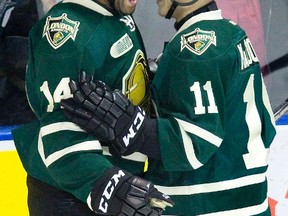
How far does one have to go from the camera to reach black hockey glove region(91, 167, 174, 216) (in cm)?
176

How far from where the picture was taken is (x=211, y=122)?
1856mm

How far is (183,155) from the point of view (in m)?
1.86

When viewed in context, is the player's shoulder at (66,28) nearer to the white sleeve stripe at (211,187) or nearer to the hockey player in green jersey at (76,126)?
the hockey player in green jersey at (76,126)

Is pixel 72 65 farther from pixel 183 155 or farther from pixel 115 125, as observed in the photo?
pixel 183 155

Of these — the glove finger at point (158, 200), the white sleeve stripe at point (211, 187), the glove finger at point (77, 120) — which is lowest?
the white sleeve stripe at point (211, 187)

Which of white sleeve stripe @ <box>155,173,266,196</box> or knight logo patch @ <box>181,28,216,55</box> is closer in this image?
knight logo patch @ <box>181,28,216,55</box>

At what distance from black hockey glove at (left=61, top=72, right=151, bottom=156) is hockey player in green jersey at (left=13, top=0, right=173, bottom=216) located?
3 cm

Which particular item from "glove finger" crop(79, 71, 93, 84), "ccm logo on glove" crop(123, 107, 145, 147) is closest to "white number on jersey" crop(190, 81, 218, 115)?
"ccm logo on glove" crop(123, 107, 145, 147)

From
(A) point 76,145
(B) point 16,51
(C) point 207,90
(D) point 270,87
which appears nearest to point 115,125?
(A) point 76,145

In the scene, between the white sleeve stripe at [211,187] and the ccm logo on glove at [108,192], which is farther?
the white sleeve stripe at [211,187]

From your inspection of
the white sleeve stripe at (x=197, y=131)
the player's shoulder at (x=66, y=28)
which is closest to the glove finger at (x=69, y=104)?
the player's shoulder at (x=66, y=28)

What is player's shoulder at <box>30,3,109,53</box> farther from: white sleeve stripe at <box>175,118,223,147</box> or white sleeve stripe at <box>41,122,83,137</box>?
white sleeve stripe at <box>175,118,223,147</box>

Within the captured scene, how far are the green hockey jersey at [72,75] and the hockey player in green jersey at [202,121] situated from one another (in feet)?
0.14

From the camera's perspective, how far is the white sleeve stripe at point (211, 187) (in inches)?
77.3
